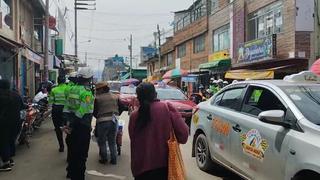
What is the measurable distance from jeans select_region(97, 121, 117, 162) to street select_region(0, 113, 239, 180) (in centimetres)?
22

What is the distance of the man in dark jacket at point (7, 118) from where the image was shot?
28.9 ft

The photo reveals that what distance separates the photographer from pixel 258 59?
23609 mm

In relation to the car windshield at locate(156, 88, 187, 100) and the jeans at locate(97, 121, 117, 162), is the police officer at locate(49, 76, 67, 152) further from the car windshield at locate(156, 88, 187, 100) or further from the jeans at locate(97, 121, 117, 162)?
the car windshield at locate(156, 88, 187, 100)

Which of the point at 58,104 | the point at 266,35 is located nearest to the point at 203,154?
the point at 58,104

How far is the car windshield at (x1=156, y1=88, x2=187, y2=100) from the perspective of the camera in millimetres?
17422

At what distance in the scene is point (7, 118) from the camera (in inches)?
348

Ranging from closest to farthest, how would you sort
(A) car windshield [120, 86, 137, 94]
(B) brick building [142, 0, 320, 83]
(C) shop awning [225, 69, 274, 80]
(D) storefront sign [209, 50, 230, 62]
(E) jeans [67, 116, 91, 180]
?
(E) jeans [67, 116, 91, 180], (C) shop awning [225, 69, 274, 80], (B) brick building [142, 0, 320, 83], (A) car windshield [120, 86, 137, 94], (D) storefront sign [209, 50, 230, 62]

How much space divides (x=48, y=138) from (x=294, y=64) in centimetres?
1249

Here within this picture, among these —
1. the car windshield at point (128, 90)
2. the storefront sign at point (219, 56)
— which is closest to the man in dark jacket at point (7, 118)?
the car windshield at point (128, 90)

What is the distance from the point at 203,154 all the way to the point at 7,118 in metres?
3.56

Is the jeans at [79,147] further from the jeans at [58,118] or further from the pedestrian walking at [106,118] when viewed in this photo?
the jeans at [58,118]

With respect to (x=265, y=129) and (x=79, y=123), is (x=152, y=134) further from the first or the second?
(x=79, y=123)

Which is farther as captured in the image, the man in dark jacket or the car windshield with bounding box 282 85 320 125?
the man in dark jacket

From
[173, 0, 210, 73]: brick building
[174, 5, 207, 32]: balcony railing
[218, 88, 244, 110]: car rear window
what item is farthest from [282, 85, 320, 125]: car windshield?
[174, 5, 207, 32]: balcony railing
